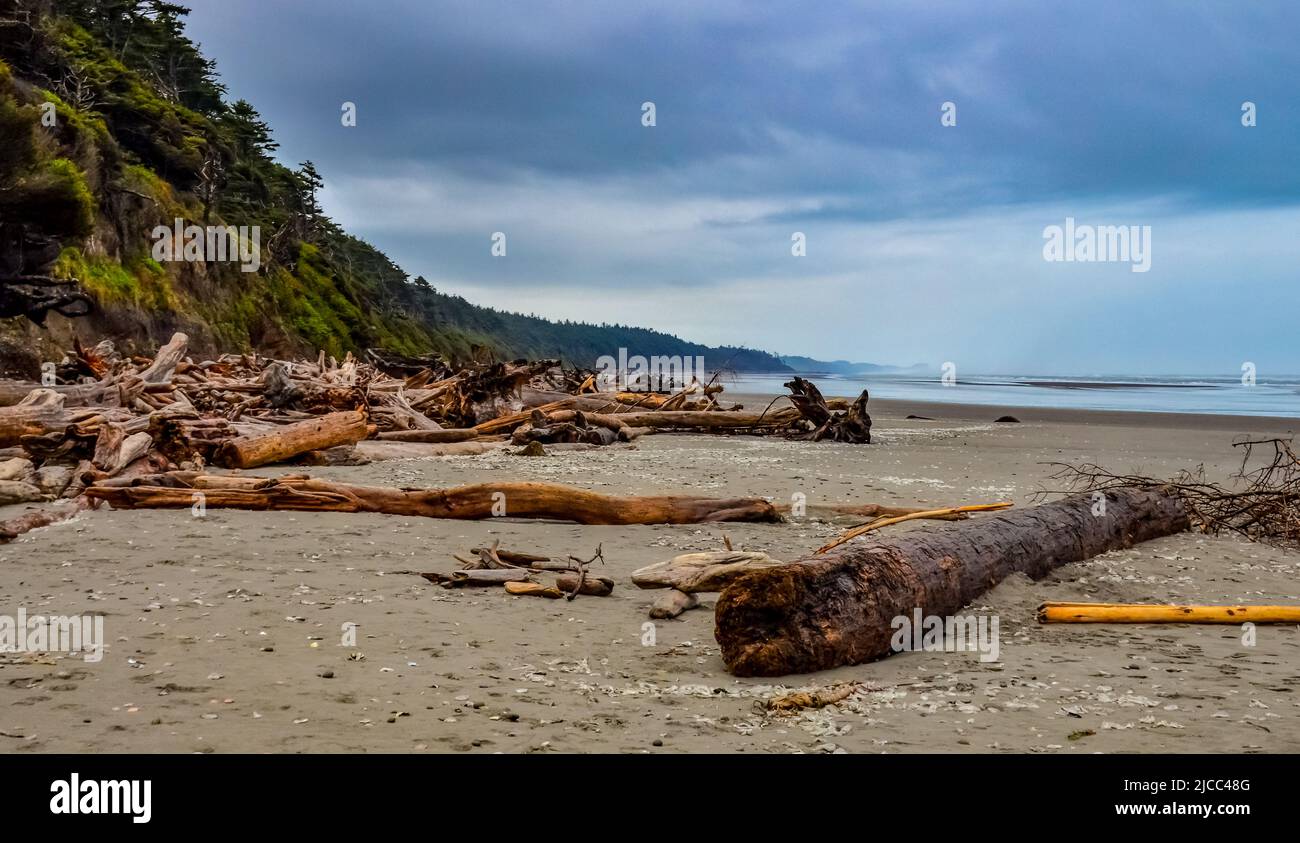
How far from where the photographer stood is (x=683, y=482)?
1198cm

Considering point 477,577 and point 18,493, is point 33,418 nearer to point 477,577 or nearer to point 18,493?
point 18,493

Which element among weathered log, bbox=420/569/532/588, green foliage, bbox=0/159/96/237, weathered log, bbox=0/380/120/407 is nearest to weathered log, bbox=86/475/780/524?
weathered log, bbox=420/569/532/588

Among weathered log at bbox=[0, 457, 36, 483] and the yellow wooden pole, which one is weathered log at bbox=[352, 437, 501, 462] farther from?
the yellow wooden pole

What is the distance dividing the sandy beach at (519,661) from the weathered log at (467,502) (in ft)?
0.56

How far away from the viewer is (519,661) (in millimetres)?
4531

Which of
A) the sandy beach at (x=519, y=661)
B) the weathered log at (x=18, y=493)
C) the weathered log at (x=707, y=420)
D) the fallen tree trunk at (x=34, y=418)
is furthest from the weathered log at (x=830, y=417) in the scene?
the weathered log at (x=18, y=493)

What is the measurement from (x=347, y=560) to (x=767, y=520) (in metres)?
3.96

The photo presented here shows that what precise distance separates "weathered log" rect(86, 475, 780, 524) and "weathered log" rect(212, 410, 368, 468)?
287 cm

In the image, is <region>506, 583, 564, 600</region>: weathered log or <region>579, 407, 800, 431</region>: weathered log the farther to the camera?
<region>579, 407, 800, 431</region>: weathered log

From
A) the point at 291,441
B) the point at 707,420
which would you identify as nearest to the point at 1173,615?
the point at 291,441

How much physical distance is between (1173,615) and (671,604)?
114 inches

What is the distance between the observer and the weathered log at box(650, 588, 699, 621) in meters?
5.52
